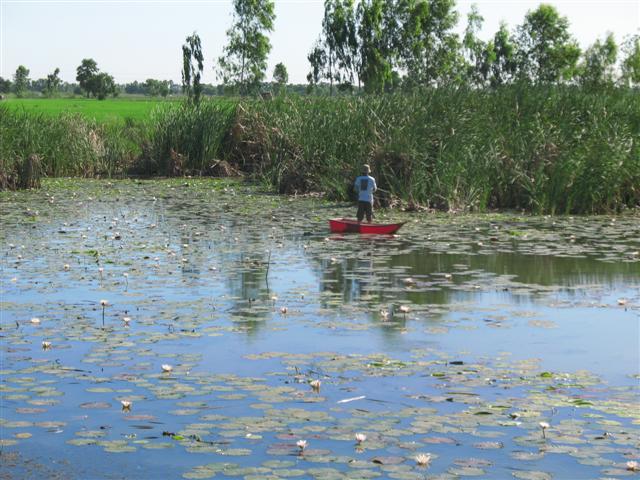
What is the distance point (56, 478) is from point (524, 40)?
7477cm

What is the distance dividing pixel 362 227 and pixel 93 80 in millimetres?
131695

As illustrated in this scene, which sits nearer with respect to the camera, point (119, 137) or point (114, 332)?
point (114, 332)

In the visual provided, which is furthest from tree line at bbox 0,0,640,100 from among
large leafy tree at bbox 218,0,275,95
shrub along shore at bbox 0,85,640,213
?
shrub along shore at bbox 0,85,640,213

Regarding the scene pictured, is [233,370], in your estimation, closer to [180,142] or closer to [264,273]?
[264,273]

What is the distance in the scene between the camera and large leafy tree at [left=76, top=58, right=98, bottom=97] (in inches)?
5640

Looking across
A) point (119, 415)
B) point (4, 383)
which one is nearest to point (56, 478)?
point (119, 415)

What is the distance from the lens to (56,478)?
5.43 meters

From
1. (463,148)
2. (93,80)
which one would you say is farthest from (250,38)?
(93,80)

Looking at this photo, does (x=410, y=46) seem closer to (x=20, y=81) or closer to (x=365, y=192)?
(x=365, y=192)

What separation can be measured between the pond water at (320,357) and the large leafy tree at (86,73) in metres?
132

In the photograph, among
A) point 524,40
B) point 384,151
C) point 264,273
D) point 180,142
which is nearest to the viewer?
point 264,273

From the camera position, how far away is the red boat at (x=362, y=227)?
1650cm

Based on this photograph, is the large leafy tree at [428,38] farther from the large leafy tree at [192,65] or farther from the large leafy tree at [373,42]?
the large leafy tree at [192,65]

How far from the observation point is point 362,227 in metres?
16.7
